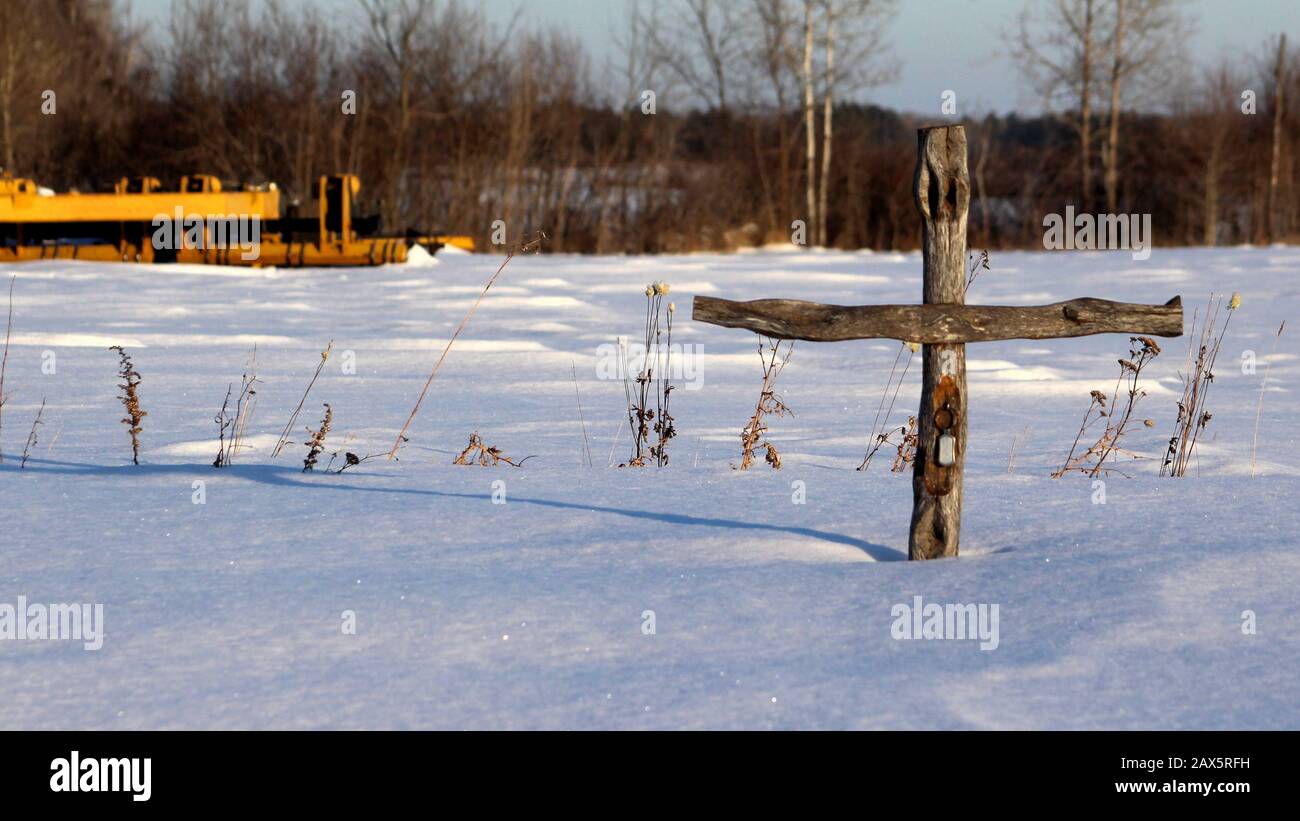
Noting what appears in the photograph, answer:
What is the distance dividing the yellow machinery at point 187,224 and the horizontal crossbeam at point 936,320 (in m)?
16.0

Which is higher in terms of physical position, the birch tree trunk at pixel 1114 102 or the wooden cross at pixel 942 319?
the birch tree trunk at pixel 1114 102

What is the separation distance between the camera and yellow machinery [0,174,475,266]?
19.0 meters

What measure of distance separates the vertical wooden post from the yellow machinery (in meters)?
16.1

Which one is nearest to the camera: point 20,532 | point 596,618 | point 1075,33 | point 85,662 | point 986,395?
point 85,662

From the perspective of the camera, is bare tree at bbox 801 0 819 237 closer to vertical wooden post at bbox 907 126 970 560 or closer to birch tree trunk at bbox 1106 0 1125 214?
birch tree trunk at bbox 1106 0 1125 214

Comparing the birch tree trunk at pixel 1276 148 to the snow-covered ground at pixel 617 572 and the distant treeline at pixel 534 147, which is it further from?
the snow-covered ground at pixel 617 572

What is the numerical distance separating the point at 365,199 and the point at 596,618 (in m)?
24.6

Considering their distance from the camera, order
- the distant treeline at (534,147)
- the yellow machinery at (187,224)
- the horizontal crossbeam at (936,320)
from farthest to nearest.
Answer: the distant treeline at (534,147) < the yellow machinery at (187,224) < the horizontal crossbeam at (936,320)

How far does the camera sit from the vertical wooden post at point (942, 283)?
3.95 metres

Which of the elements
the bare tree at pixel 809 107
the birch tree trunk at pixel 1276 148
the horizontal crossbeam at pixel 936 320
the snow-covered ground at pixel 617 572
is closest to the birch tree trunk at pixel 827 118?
the bare tree at pixel 809 107

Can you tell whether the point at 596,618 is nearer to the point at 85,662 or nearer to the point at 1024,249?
the point at 85,662

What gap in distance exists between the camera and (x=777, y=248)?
88.9ft
